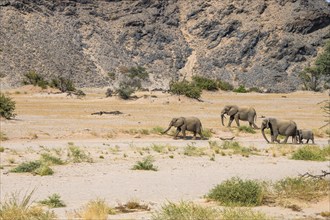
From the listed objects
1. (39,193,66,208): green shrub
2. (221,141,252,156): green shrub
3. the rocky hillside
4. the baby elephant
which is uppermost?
the rocky hillside

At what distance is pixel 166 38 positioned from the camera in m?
128

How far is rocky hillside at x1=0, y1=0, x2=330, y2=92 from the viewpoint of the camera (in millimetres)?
102562

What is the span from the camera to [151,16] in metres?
134

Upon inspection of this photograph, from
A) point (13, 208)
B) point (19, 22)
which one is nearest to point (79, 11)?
point (19, 22)

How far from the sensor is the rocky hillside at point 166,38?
10256 cm

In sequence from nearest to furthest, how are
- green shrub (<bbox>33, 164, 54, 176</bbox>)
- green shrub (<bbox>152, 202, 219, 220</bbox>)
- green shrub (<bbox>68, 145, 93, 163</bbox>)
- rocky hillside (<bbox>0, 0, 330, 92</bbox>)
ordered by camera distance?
1. green shrub (<bbox>152, 202, 219, 220</bbox>)
2. green shrub (<bbox>33, 164, 54, 176</bbox>)
3. green shrub (<bbox>68, 145, 93, 163</bbox>)
4. rocky hillside (<bbox>0, 0, 330, 92</bbox>)

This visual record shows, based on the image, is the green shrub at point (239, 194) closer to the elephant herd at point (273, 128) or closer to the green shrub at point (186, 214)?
the green shrub at point (186, 214)

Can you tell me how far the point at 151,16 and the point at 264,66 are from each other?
35.1 m

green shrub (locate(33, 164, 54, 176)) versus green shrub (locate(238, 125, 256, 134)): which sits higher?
green shrub (locate(33, 164, 54, 176))

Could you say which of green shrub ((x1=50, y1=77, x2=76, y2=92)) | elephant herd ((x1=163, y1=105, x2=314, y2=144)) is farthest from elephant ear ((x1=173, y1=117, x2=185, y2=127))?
green shrub ((x1=50, y1=77, x2=76, y2=92))

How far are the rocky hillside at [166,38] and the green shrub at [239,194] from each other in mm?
85022

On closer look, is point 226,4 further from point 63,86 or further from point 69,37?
point 63,86

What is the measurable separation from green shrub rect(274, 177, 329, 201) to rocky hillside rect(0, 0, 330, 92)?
277ft

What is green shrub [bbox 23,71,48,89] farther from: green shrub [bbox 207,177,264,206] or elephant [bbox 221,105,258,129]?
green shrub [bbox 207,177,264,206]
